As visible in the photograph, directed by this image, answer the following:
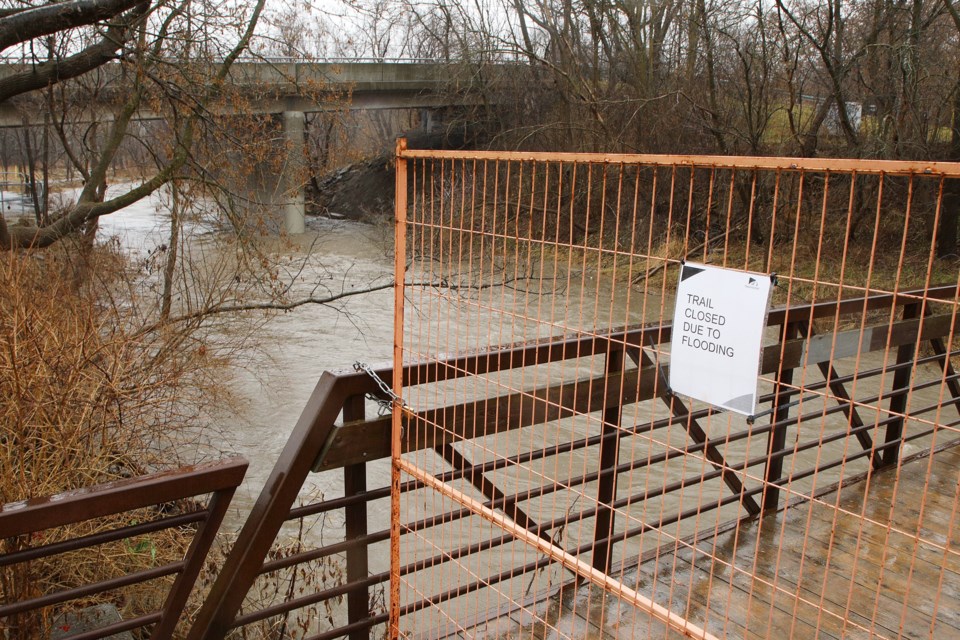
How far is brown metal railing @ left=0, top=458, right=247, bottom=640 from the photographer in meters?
2.01

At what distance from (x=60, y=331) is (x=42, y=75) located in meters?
4.48

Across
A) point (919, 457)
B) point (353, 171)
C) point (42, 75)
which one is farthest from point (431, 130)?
point (919, 457)

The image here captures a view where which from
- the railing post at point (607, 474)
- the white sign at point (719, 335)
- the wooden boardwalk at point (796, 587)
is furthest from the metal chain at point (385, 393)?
the white sign at point (719, 335)

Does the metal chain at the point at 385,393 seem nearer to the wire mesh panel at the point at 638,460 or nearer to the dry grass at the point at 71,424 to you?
the wire mesh panel at the point at 638,460

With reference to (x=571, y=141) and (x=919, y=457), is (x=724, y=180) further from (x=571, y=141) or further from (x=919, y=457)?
(x=919, y=457)

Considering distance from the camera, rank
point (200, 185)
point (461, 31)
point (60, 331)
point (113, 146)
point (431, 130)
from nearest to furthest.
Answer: point (60, 331), point (200, 185), point (113, 146), point (461, 31), point (431, 130)

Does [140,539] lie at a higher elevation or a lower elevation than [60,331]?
lower

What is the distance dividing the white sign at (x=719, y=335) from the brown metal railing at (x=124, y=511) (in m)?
1.22

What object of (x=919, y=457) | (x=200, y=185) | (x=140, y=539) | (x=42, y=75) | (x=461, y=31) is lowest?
(x=140, y=539)

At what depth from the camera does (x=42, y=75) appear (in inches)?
364

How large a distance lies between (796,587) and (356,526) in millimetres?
1526

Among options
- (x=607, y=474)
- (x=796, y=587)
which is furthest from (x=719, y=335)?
(x=796, y=587)

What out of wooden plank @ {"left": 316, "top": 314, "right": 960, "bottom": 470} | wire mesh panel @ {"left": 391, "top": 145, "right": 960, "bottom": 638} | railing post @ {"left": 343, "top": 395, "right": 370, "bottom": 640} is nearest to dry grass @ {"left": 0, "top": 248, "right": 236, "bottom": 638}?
railing post @ {"left": 343, "top": 395, "right": 370, "bottom": 640}

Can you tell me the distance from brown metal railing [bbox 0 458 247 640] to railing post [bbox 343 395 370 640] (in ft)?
1.56
